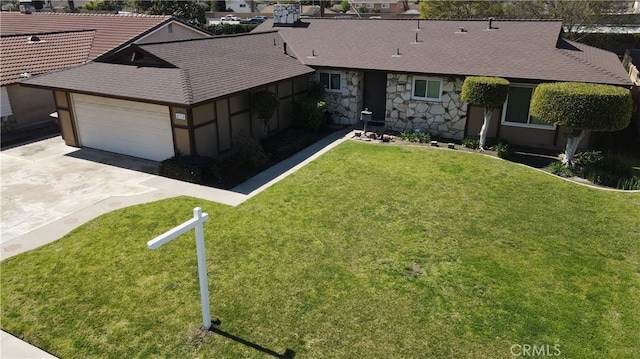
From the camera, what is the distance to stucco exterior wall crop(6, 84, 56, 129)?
18531 millimetres

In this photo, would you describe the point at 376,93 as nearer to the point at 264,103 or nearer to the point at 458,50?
the point at 458,50

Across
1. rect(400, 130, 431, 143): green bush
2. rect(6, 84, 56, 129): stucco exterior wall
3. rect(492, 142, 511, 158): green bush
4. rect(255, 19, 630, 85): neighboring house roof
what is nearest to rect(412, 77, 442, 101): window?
rect(255, 19, 630, 85): neighboring house roof

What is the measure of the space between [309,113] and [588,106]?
981 centimetres

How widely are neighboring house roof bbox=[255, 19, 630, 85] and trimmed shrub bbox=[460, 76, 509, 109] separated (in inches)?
39.4

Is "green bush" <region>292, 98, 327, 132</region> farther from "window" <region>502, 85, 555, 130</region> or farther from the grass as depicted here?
"window" <region>502, 85, 555, 130</region>

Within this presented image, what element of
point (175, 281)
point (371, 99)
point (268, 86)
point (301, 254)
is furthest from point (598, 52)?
point (175, 281)

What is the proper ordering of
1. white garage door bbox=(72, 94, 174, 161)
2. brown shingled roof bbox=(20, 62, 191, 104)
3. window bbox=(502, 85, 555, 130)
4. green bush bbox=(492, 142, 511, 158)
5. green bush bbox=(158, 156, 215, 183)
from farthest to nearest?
window bbox=(502, 85, 555, 130) < green bush bbox=(492, 142, 511, 158) < white garage door bbox=(72, 94, 174, 161) < brown shingled roof bbox=(20, 62, 191, 104) < green bush bbox=(158, 156, 215, 183)

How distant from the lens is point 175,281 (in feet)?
28.1

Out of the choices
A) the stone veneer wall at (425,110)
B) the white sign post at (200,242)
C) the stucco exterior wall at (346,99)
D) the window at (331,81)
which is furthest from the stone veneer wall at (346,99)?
the white sign post at (200,242)

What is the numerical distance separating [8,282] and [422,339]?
778 cm

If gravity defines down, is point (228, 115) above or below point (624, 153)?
above

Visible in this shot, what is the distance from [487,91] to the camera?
1519 cm

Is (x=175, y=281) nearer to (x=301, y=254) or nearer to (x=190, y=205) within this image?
(x=301, y=254)

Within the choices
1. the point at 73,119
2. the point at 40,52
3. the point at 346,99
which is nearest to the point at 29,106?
the point at 40,52
